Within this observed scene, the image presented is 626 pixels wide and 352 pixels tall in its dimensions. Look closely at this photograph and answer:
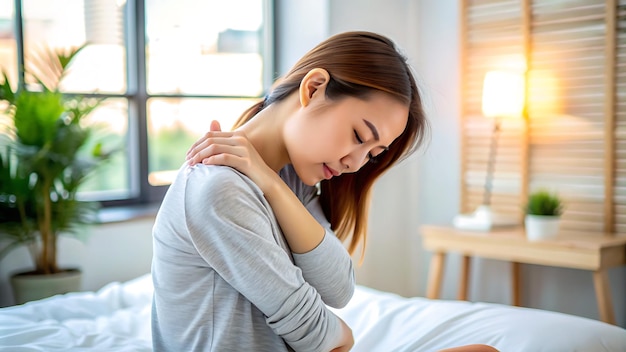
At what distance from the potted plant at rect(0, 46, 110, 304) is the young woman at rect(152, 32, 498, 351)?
1.47m

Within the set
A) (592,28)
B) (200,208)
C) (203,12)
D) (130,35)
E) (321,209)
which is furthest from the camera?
(203,12)

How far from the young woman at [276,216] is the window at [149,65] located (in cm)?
190

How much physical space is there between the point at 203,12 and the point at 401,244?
1760 millimetres

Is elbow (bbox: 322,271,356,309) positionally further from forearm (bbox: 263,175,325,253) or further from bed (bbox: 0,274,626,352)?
bed (bbox: 0,274,626,352)

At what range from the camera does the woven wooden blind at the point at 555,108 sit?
3283 millimetres

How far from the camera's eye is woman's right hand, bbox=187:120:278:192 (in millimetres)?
1373

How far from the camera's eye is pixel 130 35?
3.63 meters

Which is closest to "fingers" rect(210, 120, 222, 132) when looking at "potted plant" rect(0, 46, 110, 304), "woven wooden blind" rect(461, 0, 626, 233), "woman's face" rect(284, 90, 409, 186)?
"woman's face" rect(284, 90, 409, 186)

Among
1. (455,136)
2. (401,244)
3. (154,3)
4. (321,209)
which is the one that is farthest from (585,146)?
(154,3)

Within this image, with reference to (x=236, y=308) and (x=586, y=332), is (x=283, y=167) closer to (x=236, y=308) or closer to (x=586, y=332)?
(x=236, y=308)

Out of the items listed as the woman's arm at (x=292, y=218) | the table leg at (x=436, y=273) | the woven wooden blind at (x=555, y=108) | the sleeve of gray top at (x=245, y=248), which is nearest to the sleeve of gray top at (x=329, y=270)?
the woman's arm at (x=292, y=218)

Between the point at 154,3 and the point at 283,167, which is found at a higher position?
the point at 154,3

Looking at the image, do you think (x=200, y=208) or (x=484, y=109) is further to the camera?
(x=484, y=109)

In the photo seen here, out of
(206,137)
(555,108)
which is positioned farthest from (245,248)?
(555,108)
